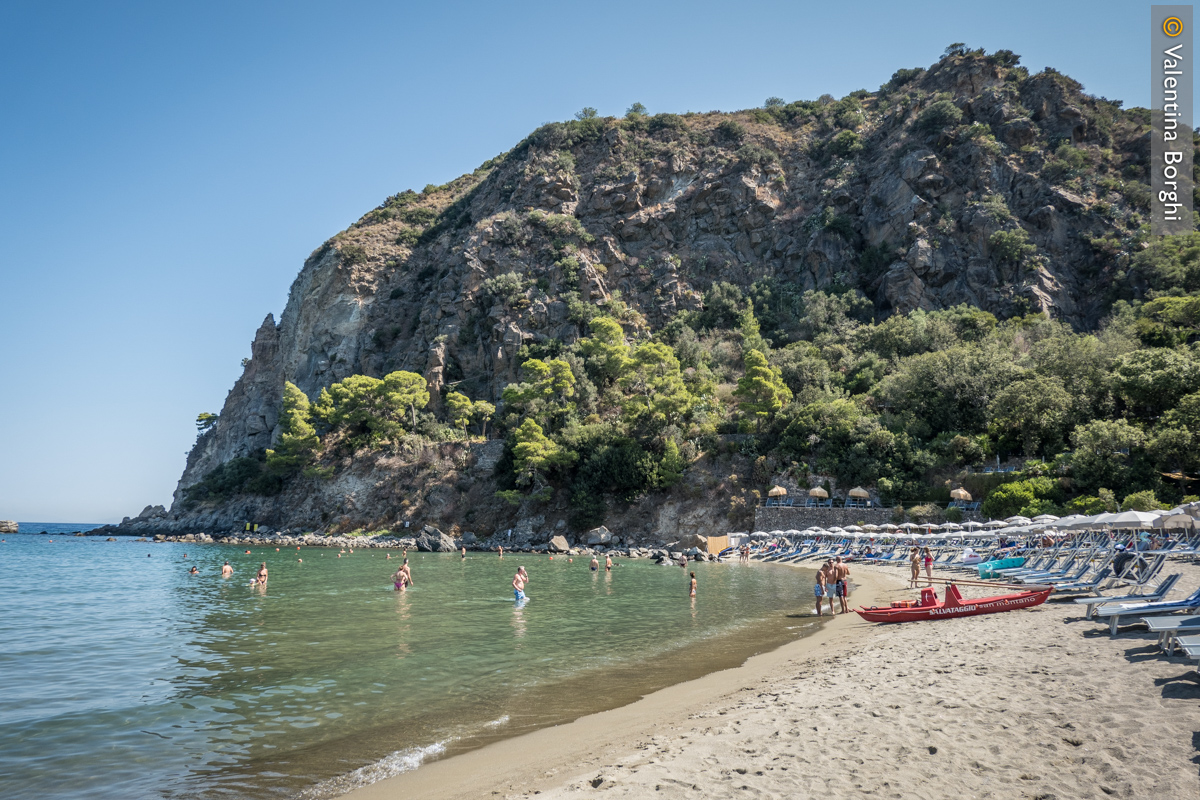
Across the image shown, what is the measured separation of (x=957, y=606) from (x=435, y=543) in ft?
125

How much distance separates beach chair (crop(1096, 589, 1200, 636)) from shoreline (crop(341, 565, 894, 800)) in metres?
4.64

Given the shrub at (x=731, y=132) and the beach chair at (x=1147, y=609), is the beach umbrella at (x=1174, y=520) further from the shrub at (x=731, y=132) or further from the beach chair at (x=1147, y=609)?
the shrub at (x=731, y=132)

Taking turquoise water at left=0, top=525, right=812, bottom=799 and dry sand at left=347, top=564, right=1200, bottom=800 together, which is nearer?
dry sand at left=347, top=564, right=1200, bottom=800

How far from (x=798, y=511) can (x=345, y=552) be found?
3089 centimetres

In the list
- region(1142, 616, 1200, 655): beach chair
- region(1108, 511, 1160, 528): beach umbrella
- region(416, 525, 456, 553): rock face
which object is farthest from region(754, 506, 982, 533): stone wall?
region(1142, 616, 1200, 655): beach chair

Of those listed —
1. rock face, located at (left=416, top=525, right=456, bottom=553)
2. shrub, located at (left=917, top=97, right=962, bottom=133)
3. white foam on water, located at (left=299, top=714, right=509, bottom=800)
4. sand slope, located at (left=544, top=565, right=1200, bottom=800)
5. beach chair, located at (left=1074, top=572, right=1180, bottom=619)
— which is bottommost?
rock face, located at (left=416, top=525, right=456, bottom=553)

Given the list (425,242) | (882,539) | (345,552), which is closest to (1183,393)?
(882,539)

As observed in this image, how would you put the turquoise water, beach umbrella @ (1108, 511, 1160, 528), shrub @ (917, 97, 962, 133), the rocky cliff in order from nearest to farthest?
the turquoise water → beach umbrella @ (1108, 511, 1160, 528) → the rocky cliff → shrub @ (917, 97, 962, 133)

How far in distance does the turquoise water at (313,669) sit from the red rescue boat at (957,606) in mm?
2421

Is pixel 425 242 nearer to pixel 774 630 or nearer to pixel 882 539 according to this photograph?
pixel 882 539

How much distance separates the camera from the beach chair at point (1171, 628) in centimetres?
793

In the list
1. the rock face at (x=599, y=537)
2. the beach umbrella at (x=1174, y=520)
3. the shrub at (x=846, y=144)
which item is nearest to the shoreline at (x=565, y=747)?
the beach umbrella at (x=1174, y=520)

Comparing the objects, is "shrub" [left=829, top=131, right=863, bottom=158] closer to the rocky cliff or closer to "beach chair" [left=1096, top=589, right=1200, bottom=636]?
the rocky cliff

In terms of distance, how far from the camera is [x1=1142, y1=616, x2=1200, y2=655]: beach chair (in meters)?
7.93
